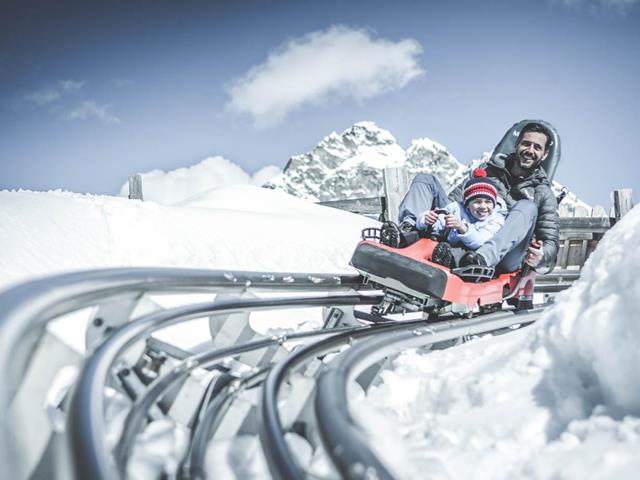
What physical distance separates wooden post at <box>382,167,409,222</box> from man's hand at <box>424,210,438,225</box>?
11.3 ft

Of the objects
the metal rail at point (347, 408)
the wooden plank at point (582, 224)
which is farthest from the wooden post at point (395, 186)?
the metal rail at point (347, 408)

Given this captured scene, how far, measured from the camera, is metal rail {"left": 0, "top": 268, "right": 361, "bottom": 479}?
3.07 feet

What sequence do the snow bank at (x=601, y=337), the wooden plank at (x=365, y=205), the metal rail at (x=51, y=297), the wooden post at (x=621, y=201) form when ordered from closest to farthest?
the metal rail at (x=51, y=297), the snow bank at (x=601, y=337), the wooden plank at (x=365, y=205), the wooden post at (x=621, y=201)

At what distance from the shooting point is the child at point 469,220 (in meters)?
2.87

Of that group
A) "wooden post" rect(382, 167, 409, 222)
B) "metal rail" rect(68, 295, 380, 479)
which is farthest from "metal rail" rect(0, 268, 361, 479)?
"wooden post" rect(382, 167, 409, 222)

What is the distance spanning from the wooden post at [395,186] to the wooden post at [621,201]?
11.6 feet

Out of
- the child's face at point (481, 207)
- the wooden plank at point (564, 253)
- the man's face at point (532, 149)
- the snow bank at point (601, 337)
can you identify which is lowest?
the wooden plank at point (564, 253)

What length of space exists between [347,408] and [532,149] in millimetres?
3196

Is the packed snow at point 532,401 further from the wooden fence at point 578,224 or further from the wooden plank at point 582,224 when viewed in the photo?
the wooden plank at point 582,224

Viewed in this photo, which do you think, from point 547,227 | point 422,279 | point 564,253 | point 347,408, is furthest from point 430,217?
point 564,253

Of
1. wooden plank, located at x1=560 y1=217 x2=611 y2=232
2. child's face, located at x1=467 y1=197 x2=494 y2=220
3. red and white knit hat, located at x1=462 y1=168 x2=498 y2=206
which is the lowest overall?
wooden plank, located at x1=560 y1=217 x2=611 y2=232

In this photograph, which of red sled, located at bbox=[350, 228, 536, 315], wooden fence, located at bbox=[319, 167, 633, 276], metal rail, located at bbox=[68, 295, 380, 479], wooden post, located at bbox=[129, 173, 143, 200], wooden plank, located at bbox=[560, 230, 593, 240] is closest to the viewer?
metal rail, located at bbox=[68, 295, 380, 479]

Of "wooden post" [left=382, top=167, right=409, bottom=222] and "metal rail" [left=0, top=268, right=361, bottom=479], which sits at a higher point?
"wooden post" [left=382, top=167, right=409, bottom=222]

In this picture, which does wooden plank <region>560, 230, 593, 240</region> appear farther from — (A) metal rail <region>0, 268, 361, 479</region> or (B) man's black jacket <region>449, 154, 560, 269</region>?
(A) metal rail <region>0, 268, 361, 479</region>
